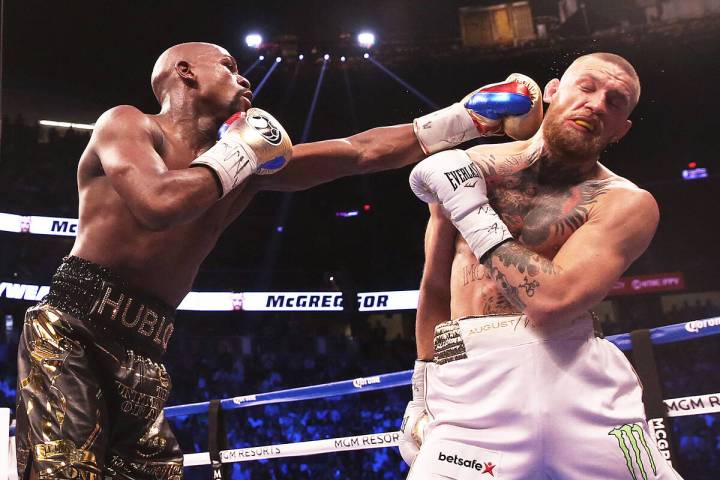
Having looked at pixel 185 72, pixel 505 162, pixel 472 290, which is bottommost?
pixel 472 290

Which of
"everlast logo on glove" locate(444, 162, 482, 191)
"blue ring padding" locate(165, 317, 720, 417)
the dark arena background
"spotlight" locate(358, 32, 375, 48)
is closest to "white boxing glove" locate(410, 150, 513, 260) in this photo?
"everlast logo on glove" locate(444, 162, 482, 191)

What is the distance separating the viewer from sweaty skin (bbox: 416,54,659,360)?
149 centimetres

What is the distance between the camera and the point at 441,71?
542 inches

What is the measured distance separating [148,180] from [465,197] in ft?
2.40

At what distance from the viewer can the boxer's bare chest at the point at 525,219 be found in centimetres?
165

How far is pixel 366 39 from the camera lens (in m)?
13.3

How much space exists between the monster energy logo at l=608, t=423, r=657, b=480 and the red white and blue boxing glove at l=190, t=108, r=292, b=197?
1029 millimetres

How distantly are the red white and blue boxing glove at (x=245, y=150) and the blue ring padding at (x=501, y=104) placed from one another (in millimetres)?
527

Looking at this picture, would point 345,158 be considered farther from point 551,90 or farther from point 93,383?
point 93,383

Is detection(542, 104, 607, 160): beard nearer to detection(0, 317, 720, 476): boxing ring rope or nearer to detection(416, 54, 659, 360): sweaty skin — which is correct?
detection(416, 54, 659, 360): sweaty skin

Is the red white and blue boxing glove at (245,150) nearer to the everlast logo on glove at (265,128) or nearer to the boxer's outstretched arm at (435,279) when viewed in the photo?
the everlast logo on glove at (265,128)

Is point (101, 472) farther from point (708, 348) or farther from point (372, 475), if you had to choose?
point (708, 348)

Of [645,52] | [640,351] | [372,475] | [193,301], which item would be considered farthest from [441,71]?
[640,351]

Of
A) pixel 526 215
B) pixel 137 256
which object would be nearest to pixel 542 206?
pixel 526 215
